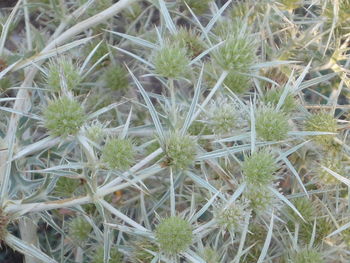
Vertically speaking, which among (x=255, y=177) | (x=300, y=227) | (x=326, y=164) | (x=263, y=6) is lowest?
(x=300, y=227)

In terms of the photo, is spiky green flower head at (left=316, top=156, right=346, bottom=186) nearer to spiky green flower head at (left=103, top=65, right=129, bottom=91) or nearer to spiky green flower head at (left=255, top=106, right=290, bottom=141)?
spiky green flower head at (left=255, top=106, right=290, bottom=141)

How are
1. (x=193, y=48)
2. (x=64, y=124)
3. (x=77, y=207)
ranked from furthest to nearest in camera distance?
(x=193, y=48)
(x=77, y=207)
(x=64, y=124)

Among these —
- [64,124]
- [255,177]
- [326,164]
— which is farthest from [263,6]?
[64,124]

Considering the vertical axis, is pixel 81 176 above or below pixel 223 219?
above

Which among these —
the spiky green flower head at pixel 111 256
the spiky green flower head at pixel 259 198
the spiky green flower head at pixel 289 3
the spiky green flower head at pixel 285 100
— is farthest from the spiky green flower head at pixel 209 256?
the spiky green flower head at pixel 289 3

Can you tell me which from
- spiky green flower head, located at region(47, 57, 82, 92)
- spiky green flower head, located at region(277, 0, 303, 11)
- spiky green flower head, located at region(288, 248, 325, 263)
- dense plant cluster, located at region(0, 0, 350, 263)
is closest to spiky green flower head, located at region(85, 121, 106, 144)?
dense plant cluster, located at region(0, 0, 350, 263)

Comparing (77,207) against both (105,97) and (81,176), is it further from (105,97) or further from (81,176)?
(105,97)

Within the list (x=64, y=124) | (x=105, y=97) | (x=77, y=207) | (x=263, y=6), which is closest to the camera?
(x=64, y=124)

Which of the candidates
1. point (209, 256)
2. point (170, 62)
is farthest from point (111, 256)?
point (170, 62)
